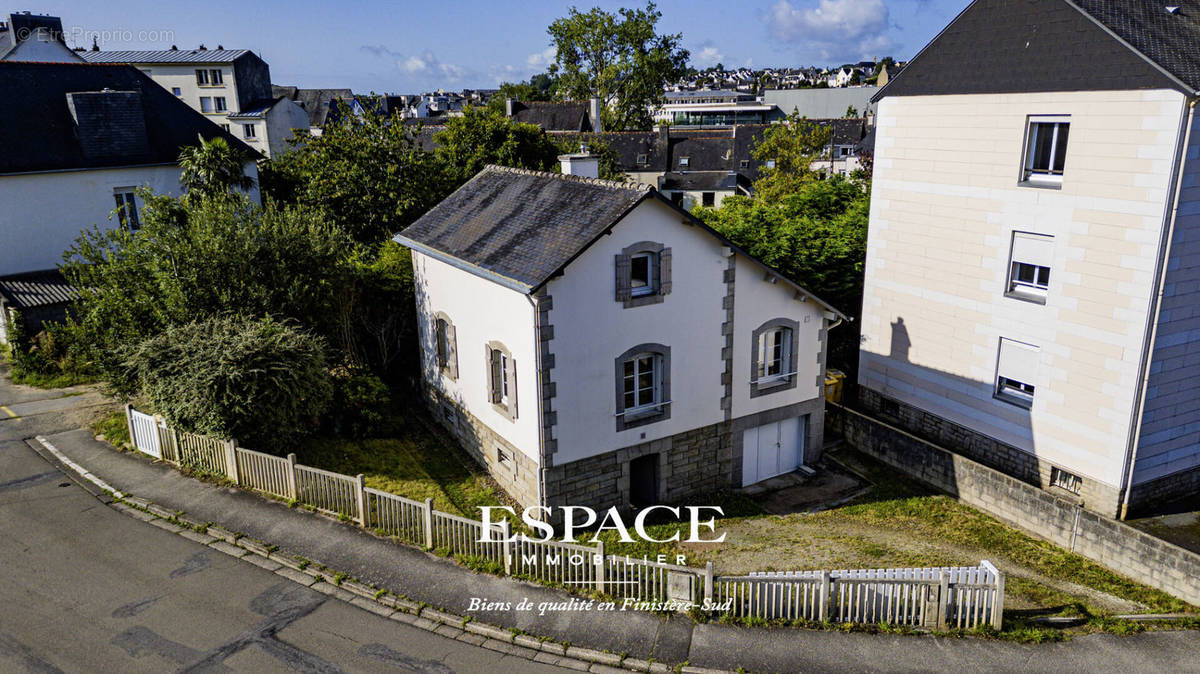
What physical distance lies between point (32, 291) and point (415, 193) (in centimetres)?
1408

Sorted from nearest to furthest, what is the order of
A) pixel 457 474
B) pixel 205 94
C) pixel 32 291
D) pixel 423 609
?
pixel 423 609 < pixel 457 474 < pixel 32 291 < pixel 205 94

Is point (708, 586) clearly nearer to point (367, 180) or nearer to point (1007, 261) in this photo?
point (1007, 261)

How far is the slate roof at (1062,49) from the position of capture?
53.6 feet

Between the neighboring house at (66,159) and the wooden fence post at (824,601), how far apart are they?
90.3ft

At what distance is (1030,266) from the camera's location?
763 inches

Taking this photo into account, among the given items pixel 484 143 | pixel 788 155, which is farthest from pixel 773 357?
pixel 788 155

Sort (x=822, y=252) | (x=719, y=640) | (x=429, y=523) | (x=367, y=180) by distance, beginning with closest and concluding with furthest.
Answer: (x=719, y=640) < (x=429, y=523) < (x=822, y=252) < (x=367, y=180)

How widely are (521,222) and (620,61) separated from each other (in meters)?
75.4

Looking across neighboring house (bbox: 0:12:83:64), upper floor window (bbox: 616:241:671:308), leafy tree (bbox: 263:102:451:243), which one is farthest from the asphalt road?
neighboring house (bbox: 0:12:83:64)

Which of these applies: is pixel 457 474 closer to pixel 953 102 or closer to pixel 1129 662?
pixel 1129 662

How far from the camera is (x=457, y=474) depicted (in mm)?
19906

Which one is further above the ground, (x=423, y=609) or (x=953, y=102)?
(x=953, y=102)

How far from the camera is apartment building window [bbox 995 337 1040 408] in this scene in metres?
19.5

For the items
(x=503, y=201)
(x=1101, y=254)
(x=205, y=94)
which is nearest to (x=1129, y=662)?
(x=1101, y=254)
